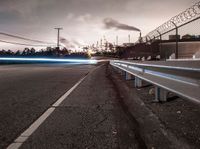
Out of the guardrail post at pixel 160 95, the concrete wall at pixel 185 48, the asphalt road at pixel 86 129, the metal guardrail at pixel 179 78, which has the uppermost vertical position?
the concrete wall at pixel 185 48

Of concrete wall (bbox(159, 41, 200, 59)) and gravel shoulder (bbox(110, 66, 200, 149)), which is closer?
gravel shoulder (bbox(110, 66, 200, 149))

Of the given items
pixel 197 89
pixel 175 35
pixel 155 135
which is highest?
pixel 175 35

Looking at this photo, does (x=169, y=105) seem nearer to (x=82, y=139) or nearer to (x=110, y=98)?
(x=110, y=98)

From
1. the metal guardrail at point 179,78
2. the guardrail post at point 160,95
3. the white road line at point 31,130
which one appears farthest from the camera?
the guardrail post at point 160,95

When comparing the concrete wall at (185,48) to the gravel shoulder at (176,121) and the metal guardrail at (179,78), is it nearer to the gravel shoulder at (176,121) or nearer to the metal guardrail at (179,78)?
the gravel shoulder at (176,121)

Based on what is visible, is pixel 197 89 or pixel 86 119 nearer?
pixel 197 89

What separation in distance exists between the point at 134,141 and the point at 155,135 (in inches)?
20.6

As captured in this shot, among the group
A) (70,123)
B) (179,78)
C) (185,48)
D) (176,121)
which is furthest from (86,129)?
(185,48)

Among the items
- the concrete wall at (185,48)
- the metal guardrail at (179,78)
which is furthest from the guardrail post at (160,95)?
the concrete wall at (185,48)

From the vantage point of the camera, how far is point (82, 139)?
493 centimetres

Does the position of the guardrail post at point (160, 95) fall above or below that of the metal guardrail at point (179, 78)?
below

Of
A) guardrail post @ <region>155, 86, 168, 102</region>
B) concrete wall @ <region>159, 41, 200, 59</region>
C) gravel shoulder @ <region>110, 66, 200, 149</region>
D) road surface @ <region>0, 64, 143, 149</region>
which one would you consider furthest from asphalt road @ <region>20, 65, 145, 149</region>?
concrete wall @ <region>159, 41, 200, 59</region>

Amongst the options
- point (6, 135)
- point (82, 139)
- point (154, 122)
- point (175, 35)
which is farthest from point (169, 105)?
point (175, 35)

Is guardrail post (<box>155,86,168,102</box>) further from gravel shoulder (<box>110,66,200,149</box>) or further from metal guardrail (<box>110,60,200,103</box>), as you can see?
gravel shoulder (<box>110,66,200,149</box>)
